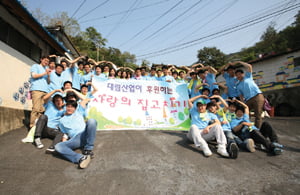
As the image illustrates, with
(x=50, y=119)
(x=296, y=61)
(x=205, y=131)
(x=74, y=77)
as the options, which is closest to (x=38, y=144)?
(x=50, y=119)

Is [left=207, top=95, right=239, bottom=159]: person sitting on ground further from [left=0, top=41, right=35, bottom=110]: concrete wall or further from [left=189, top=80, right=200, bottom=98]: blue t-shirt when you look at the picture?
[left=0, top=41, right=35, bottom=110]: concrete wall

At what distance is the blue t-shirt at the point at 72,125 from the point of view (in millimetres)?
2730

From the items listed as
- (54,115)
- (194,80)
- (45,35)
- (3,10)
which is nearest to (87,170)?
(54,115)

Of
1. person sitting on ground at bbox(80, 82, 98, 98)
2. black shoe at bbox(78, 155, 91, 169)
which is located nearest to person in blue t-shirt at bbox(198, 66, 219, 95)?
person sitting on ground at bbox(80, 82, 98, 98)

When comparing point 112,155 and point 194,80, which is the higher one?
point 194,80

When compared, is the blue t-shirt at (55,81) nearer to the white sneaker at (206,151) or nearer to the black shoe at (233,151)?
the white sneaker at (206,151)

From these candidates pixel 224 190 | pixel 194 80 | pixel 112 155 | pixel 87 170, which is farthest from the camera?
pixel 194 80

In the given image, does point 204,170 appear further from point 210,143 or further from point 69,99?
point 69,99

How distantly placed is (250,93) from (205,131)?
5.92 feet

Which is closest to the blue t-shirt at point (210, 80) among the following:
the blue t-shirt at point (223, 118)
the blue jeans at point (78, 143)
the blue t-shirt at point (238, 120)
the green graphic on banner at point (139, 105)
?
the green graphic on banner at point (139, 105)

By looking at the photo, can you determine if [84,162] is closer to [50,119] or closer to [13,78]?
[50,119]

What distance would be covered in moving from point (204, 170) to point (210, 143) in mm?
1274

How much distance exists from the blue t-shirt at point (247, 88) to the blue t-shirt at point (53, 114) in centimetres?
444

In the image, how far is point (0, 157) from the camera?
247 centimetres
